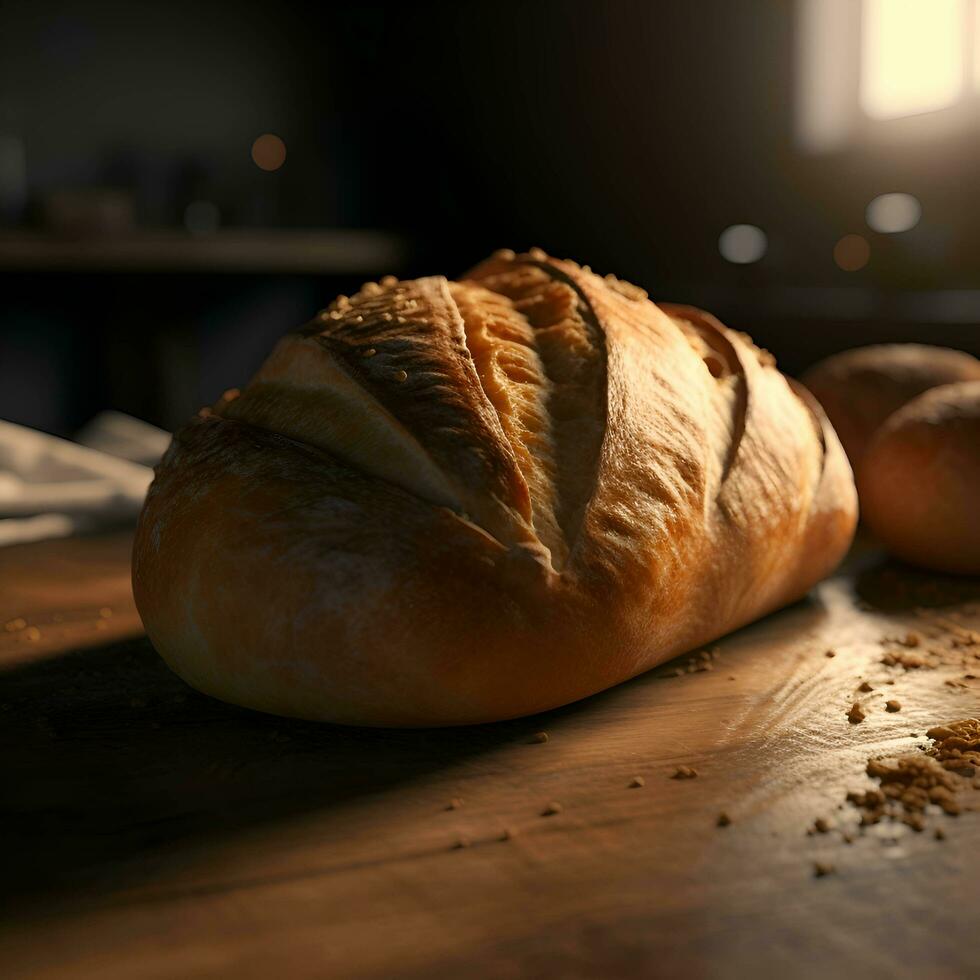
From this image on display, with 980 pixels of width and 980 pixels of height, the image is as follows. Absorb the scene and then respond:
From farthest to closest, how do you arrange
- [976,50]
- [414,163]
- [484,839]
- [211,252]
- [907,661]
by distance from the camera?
[414,163] → [211,252] → [976,50] → [907,661] → [484,839]

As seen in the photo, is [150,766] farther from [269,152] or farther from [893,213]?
[269,152]

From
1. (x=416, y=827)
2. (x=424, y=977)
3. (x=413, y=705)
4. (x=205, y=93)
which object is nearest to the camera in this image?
(x=424, y=977)

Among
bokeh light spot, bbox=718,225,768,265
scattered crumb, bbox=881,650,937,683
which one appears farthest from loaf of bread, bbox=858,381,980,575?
bokeh light spot, bbox=718,225,768,265

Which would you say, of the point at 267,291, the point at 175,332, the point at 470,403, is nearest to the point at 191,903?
the point at 470,403

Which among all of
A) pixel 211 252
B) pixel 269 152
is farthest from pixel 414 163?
pixel 211 252

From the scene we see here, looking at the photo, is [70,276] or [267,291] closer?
[70,276]

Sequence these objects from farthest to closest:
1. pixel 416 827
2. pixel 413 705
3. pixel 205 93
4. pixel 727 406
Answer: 1. pixel 205 93
2. pixel 727 406
3. pixel 413 705
4. pixel 416 827

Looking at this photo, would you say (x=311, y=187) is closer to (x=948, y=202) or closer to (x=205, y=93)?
(x=205, y=93)
